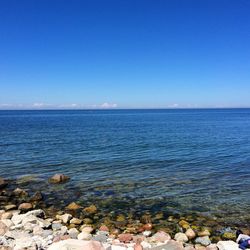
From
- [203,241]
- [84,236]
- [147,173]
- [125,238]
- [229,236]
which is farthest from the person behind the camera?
[147,173]

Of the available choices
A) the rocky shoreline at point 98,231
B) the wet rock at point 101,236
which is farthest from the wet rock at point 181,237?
the wet rock at point 101,236

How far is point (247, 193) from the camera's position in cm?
1888

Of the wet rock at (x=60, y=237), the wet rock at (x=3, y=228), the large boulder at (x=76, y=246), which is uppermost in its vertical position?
the large boulder at (x=76, y=246)

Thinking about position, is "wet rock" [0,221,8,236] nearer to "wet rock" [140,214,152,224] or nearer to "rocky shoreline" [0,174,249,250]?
"rocky shoreline" [0,174,249,250]

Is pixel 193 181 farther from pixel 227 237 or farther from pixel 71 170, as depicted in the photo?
pixel 71 170

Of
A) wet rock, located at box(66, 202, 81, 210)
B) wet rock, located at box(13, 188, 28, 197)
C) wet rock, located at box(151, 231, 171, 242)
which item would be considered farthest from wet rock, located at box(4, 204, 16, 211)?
wet rock, located at box(151, 231, 171, 242)

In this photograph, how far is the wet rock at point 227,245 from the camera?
37.6ft

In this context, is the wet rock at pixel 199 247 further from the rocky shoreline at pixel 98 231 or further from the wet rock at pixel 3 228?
the wet rock at pixel 3 228

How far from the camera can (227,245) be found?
38.4 ft

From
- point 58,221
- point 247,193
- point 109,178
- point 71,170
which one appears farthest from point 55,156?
point 247,193

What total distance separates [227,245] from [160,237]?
2.87 m

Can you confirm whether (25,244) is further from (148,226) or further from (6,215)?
(148,226)

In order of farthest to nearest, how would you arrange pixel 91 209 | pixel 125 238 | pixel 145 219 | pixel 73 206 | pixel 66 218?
pixel 73 206, pixel 91 209, pixel 145 219, pixel 66 218, pixel 125 238

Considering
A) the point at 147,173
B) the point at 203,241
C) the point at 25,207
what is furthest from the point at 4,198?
the point at 203,241
